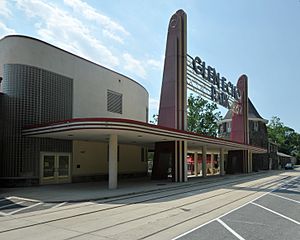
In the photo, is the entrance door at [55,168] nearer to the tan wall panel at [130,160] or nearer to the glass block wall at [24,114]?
the glass block wall at [24,114]

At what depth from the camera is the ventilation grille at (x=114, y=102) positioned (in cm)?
2945

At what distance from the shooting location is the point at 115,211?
11.4 m

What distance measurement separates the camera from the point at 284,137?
109 m

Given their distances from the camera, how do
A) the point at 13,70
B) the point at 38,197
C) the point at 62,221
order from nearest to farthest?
the point at 62,221 → the point at 38,197 → the point at 13,70

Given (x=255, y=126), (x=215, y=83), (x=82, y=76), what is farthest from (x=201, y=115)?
(x=82, y=76)

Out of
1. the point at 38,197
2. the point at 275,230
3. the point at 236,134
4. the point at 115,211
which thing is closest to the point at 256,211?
the point at 275,230

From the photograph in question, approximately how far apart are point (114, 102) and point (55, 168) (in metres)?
9.54

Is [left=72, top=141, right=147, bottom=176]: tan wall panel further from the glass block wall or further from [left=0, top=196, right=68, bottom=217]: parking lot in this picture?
[left=0, top=196, right=68, bottom=217]: parking lot

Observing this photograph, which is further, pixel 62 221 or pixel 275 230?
pixel 62 221

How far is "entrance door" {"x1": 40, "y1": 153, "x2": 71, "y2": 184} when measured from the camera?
21875 millimetres

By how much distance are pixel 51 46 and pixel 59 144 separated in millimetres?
6919

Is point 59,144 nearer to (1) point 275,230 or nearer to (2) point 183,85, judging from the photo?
(2) point 183,85

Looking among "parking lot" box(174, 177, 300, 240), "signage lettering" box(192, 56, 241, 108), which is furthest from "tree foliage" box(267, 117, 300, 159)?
"parking lot" box(174, 177, 300, 240)

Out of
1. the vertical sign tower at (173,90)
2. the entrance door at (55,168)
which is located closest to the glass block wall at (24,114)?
the entrance door at (55,168)
